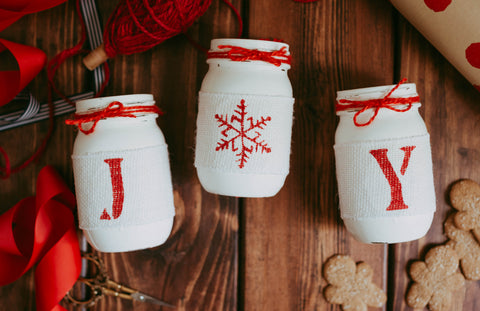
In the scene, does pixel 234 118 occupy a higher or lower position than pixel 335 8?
lower

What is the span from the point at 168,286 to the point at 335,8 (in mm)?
577

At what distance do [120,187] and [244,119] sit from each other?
212 millimetres

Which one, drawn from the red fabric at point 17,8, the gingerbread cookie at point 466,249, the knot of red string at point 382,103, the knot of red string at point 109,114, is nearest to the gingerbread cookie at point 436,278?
the gingerbread cookie at point 466,249

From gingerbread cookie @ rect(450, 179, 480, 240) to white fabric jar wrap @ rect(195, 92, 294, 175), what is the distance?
0.34 meters

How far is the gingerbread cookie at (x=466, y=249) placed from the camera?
27.7 inches

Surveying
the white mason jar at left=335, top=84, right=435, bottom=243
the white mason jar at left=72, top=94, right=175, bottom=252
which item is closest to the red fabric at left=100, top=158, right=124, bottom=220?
the white mason jar at left=72, top=94, right=175, bottom=252

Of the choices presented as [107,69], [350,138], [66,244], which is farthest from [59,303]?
[350,138]

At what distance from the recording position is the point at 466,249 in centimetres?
71

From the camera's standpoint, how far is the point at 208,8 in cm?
71

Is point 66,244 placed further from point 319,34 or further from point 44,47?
point 319,34

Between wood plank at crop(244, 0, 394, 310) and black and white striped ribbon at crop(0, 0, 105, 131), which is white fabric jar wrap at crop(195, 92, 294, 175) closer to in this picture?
wood plank at crop(244, 0, 394, 310)

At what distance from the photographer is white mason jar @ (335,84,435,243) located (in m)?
0.59

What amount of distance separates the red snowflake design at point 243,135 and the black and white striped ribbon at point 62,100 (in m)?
0.27

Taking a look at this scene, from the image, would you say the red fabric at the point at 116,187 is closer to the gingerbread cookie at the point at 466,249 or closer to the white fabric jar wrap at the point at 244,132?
the white fabric jar wrap at the point at 244,132
